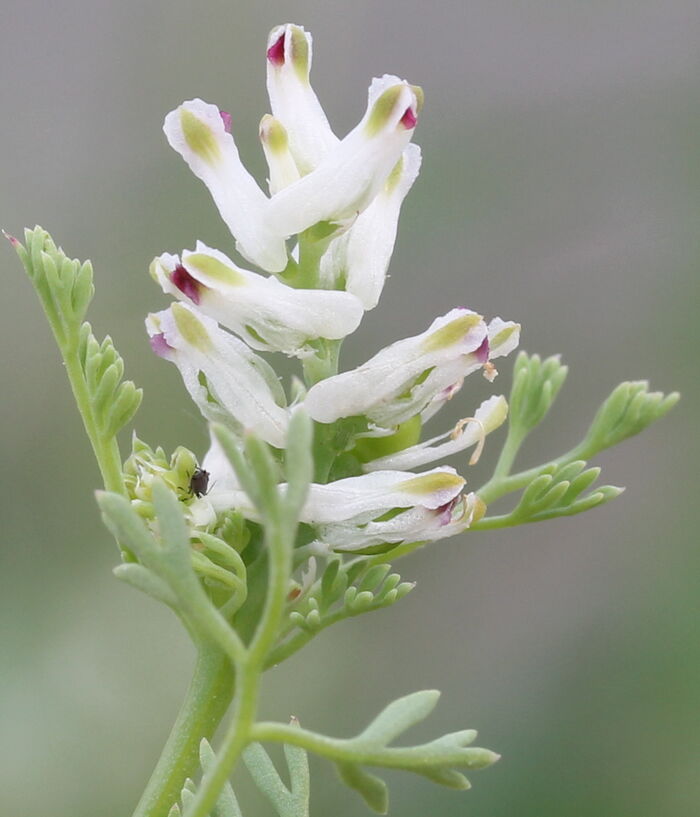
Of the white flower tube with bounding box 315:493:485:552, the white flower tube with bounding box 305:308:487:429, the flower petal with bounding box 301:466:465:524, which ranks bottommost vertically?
the white flower tube with bounding box 315:493:485:552

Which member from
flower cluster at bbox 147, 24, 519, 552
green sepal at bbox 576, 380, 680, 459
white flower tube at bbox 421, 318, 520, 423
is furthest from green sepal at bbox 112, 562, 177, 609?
green sepal at bbox 576, 380, 680, 459

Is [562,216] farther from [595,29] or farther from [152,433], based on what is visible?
[152,433]

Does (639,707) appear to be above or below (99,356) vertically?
below

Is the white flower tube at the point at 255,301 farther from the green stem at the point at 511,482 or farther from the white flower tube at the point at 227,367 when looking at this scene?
the green stem at the point at 511,482

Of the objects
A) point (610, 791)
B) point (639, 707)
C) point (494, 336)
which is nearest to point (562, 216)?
point (639, 707)

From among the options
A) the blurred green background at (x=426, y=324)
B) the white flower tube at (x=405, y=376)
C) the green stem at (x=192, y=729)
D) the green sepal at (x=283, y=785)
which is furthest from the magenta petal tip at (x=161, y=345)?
the blurred green background at (x=426, y=324)

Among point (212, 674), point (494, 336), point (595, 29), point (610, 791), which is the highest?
point (595, 29)

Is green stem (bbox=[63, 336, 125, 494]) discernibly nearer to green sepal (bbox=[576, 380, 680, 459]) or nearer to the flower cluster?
the flower cluster
